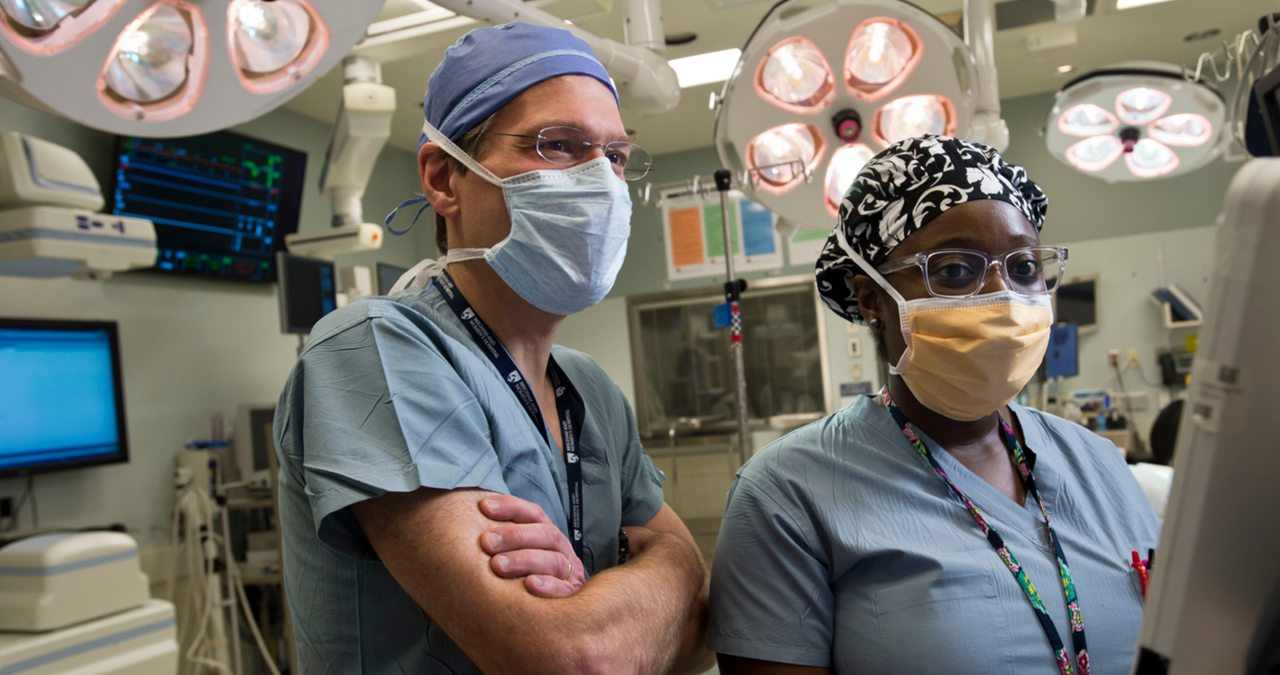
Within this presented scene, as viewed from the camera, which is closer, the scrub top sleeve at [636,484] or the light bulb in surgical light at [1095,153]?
the scrub top sleeve at [636,484]

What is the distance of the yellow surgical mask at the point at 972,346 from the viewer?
3.54 ft

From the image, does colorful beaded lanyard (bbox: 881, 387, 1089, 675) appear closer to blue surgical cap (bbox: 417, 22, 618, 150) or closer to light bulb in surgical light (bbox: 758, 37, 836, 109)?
blue surgical cap (bbox: 417, 22, 618, 150)

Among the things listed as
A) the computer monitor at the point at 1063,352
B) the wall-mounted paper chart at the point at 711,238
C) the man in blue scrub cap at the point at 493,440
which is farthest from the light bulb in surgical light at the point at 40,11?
the computer monitor at the point at 1063,352

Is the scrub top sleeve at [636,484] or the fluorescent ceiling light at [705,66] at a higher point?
the fluorescent ceiling light at [705,66]

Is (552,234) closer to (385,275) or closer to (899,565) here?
(899,565)

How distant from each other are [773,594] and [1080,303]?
5.03 meters

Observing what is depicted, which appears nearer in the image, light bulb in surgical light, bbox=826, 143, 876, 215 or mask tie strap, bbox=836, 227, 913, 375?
mask tie strap, bbox=836, 227, 913, 375

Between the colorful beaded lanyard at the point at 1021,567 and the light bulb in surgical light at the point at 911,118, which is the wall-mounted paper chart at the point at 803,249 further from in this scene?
the colorful beaded lanyard at the point at 1021,567

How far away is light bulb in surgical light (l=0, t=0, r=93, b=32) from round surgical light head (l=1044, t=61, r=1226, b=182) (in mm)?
3045

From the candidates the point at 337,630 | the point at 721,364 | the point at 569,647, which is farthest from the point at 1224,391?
the point at 721,364

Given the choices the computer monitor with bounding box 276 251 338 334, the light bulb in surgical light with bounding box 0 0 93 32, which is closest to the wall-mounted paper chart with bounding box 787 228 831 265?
the computer monitor with bounding box 276 251 338 334

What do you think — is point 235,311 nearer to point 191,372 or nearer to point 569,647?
point 191,372

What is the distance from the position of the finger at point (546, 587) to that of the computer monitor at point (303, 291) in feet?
9.75

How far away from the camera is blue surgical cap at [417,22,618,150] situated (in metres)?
1.01
